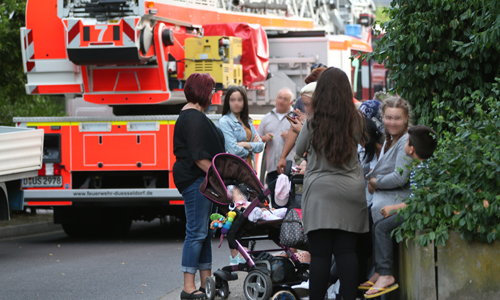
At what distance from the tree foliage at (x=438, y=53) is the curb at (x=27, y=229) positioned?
269 inches

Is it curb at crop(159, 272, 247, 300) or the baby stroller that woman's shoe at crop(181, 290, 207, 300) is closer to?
the baby stroller

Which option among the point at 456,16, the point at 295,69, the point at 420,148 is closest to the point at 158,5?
the point at 295,69

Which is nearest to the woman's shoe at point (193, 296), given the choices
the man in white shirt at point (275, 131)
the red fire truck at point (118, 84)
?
the man in white shirt at point (275, 131)

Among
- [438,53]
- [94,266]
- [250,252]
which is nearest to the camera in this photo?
[250,252]

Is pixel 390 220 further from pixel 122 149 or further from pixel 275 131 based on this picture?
pixel 122 149

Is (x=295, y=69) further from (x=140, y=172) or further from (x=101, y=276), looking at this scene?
(x=101, y=276)

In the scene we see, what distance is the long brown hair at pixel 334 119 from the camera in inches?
184

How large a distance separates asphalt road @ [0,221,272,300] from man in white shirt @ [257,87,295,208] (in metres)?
1.24

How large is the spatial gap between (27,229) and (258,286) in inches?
272

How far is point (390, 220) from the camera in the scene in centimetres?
495

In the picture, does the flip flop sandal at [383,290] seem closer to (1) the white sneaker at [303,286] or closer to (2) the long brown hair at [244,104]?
(1) the white sneaker at [303,286]

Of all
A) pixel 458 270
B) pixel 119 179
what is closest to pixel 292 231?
pixel 458 270

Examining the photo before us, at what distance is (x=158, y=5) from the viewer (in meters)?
10.1

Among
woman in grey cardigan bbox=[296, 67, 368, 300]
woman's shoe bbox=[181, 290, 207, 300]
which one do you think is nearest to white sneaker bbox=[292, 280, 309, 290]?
woman's shoe bbox=[181, 290, 207, 300]
